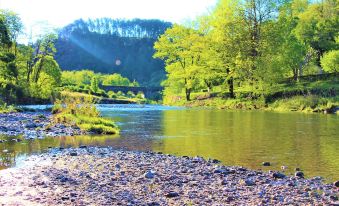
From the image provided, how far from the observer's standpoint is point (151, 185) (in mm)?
9484

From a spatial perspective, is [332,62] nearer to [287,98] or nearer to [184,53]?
[287,98]

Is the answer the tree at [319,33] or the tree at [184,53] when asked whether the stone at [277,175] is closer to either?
the tree at [184,53]

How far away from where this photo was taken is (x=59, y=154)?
14.0 metres

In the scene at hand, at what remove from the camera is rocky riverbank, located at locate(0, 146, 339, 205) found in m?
8.13

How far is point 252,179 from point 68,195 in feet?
Result: 14.6

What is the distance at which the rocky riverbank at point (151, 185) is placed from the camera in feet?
26.7

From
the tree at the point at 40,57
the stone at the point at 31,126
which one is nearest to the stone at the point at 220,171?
the stone at the point at 31,126

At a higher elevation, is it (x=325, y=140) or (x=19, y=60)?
(x=19, y=60)

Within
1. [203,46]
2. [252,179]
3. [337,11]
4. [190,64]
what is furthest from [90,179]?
[337,11]

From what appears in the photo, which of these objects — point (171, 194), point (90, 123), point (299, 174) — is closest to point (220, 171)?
point (299, 174)

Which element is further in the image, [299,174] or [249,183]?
[299,174]

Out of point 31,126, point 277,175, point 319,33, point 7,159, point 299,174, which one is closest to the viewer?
point 277,175

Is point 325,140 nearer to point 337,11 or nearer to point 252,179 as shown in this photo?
point 252,179

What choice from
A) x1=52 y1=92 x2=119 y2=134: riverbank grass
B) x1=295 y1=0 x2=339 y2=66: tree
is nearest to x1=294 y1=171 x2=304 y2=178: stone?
x1=52 y1=92 x2=119 y2=134: riverbank grass
